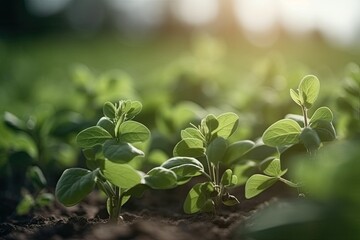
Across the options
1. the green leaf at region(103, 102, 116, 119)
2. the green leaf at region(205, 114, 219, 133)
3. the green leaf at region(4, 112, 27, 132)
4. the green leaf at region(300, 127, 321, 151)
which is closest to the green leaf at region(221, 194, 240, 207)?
the green leaf at region(205, 114, 219, 133)

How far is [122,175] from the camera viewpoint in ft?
5.24

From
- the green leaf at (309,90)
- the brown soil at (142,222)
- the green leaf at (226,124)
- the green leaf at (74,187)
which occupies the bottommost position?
the brown soil at (142,222)

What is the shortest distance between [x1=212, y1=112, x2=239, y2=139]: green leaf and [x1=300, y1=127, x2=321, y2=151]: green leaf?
0.81ft

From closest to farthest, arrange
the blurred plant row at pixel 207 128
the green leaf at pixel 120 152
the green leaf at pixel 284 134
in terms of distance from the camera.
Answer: the blurred plant row at pixel 207 128 < the green leaf at pixel 120 152 < the green leaf at pixel 284 134

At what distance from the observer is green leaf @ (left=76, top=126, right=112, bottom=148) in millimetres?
1648

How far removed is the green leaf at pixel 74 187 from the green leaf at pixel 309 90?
2.09 ft

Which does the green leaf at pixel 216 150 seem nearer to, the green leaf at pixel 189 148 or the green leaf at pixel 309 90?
the green leaf at pixel 189 148

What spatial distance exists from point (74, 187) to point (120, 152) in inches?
7.6

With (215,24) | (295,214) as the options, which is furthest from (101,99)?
(215,24)

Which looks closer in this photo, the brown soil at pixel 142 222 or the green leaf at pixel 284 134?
the brown soil at pixel 142 222

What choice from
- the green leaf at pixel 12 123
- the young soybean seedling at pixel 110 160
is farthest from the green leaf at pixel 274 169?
the green leaf at pixel 12 123

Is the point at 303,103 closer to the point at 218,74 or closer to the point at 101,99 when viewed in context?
the point at 101,99

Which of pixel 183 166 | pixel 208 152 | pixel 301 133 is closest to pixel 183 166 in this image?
pixel 183 166

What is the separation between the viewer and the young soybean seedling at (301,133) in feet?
5.06
